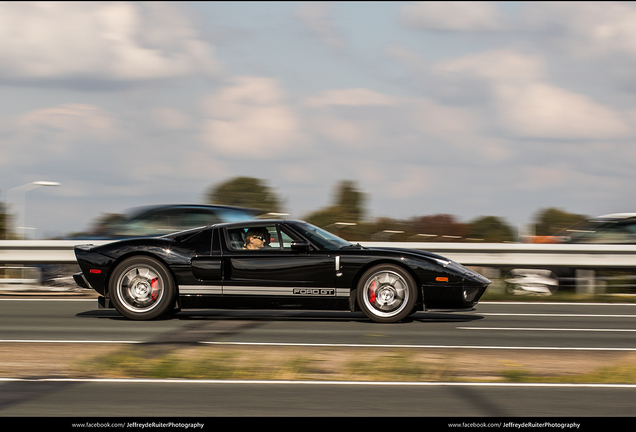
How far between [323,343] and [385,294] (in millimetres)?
A: 1781

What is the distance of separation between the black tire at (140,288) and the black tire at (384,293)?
2324 mm

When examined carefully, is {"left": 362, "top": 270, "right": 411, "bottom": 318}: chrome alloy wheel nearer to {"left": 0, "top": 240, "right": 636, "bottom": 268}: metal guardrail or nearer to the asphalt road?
the asphalt road

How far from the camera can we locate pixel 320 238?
9.47 metres

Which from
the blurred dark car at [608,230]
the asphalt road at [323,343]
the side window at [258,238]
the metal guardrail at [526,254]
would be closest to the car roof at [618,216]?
the blurred dark car at [608,230]

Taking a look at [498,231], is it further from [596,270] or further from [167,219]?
[167,219]

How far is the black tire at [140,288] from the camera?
Result: 30.6 feet

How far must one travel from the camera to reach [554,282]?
45.8 ft

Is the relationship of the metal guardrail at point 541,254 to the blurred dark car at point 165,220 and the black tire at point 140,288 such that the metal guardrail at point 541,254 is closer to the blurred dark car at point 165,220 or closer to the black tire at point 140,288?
the blurred dark car at point 165,220

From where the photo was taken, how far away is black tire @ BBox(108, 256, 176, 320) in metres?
9.33

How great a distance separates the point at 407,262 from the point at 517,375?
3203mm

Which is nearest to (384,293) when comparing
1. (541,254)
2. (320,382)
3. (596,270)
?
(320,382)

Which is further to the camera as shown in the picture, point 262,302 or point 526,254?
point 526,254

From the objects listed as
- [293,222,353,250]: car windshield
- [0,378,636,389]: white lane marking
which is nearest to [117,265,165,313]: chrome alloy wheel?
[293,222,353,250]: car windshield
